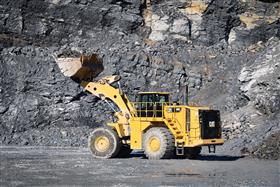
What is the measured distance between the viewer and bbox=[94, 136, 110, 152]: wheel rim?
15.2 metres

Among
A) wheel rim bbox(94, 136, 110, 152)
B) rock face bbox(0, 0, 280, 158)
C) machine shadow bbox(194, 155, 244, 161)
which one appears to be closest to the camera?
machine shadow bbox(194, 155, 244, 161)

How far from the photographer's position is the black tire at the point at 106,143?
49.5 feet

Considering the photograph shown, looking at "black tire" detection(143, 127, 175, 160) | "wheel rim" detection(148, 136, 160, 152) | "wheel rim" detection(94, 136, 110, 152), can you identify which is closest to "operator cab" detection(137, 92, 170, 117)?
"black tire" detection(143, 127, 175, 160)

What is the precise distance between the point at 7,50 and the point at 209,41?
11.5 metres

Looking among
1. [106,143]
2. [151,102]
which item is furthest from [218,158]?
[106,143]

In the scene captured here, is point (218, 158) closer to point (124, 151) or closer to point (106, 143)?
point (124, 151)

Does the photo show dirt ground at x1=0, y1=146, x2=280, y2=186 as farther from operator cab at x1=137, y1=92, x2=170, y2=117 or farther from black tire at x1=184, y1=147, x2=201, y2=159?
operator cab at x1=137, y1=92, x2=170, y2=117

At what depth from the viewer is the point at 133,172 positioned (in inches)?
A: 448

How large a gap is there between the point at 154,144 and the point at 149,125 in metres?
0.62

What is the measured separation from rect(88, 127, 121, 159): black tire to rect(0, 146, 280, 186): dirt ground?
35 cm

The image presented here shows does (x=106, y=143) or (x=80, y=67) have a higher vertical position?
(x=80, y=67)

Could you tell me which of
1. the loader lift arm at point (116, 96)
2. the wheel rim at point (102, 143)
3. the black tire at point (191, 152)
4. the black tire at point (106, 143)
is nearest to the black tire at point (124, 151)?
the black tire at point (106, 143)

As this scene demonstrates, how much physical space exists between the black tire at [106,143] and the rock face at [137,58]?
402cm

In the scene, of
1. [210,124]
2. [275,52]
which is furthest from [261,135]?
[275,52]
